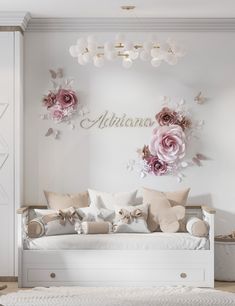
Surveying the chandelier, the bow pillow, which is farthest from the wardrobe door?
the bow pillow

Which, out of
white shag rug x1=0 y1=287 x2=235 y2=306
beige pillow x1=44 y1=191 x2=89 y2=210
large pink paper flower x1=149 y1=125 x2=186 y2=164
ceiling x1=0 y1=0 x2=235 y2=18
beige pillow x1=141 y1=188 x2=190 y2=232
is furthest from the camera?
large pink paper flower x1=149 y1=125 x2=186 y2=164

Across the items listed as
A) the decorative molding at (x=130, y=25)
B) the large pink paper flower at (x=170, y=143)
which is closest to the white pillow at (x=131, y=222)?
the large pink paper flower at (x=170, y=143)

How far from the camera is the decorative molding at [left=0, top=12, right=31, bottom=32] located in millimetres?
6387

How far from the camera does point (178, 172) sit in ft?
22.4

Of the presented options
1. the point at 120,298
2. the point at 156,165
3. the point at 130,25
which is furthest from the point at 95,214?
the point at 120,298

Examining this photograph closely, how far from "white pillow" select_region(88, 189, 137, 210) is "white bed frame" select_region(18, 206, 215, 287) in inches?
23.4

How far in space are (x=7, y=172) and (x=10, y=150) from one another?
0.21 metres

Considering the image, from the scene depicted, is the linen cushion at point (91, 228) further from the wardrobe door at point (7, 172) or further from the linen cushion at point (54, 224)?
the wardrobe door at point (7, 172)

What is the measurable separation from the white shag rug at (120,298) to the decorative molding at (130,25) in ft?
13.7

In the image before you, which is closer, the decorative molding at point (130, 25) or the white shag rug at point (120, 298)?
the white shag rug at point (120, 298)

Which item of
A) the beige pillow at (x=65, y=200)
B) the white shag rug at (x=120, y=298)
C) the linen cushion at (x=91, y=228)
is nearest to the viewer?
the white shag rug at (x=120, y=298)

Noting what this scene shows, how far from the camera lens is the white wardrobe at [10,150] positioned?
6496 millimetres

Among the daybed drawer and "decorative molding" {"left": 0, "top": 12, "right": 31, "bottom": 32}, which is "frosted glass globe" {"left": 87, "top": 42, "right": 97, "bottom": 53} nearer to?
"decorative molding" {"left": 0, "top": 12, "right": 31, "bottom": 32}

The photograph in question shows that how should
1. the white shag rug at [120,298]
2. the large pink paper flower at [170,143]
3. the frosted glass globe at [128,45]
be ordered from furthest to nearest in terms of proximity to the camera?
the large pink paper flower at [170,143], the frosted glass globe at [128,45], the white shag rug at [120,298]
